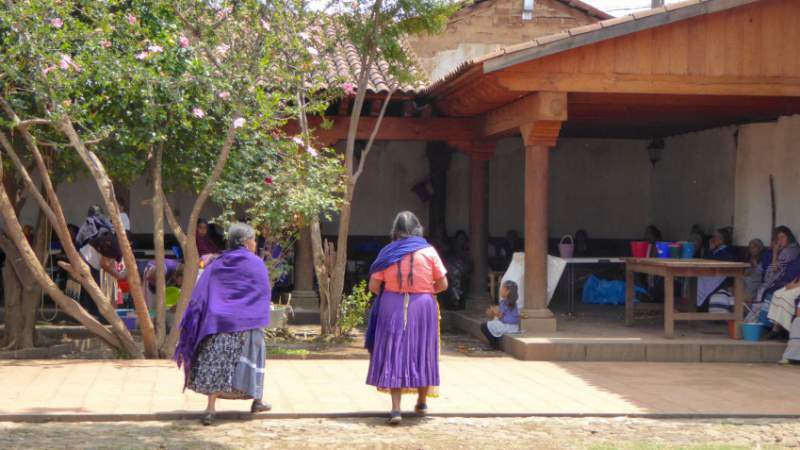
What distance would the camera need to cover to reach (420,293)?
7.53 meters

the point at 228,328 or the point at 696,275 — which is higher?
the point at 696,275

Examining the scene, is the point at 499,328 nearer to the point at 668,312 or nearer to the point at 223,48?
the point at 668,312

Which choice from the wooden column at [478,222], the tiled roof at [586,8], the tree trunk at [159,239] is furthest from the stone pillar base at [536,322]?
the tiled roof at [586,8]

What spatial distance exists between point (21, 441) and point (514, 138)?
460 inches

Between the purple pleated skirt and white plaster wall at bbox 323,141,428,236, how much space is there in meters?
8.99

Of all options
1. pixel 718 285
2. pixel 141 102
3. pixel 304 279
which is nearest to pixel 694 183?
pixel 718 285

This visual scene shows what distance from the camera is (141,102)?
32.8 ft

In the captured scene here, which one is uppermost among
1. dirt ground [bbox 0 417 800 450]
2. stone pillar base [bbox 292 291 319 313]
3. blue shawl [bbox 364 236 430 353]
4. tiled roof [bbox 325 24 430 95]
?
tiled roof [bbox 325 24 430 95]

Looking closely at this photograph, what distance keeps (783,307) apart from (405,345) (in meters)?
5.46

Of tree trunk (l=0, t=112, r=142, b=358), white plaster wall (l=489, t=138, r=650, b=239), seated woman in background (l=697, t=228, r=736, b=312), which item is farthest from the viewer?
white plaster wall (l=489, t=138, r=650, b=239)

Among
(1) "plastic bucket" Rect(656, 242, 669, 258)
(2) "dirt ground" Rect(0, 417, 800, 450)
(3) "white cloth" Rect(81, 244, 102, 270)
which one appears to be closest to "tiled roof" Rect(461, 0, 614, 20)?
(1) "plastic bucket" Rect(656, 242, 669, 258)

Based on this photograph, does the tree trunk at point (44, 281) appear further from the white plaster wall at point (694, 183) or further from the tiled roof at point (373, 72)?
the white plaster wall at point (694, 183)

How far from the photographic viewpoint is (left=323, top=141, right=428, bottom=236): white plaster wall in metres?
16.6

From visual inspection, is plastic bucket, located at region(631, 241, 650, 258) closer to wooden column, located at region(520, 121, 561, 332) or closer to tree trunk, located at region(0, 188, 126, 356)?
wooden column, located at region(520, 121, 561, 332)
